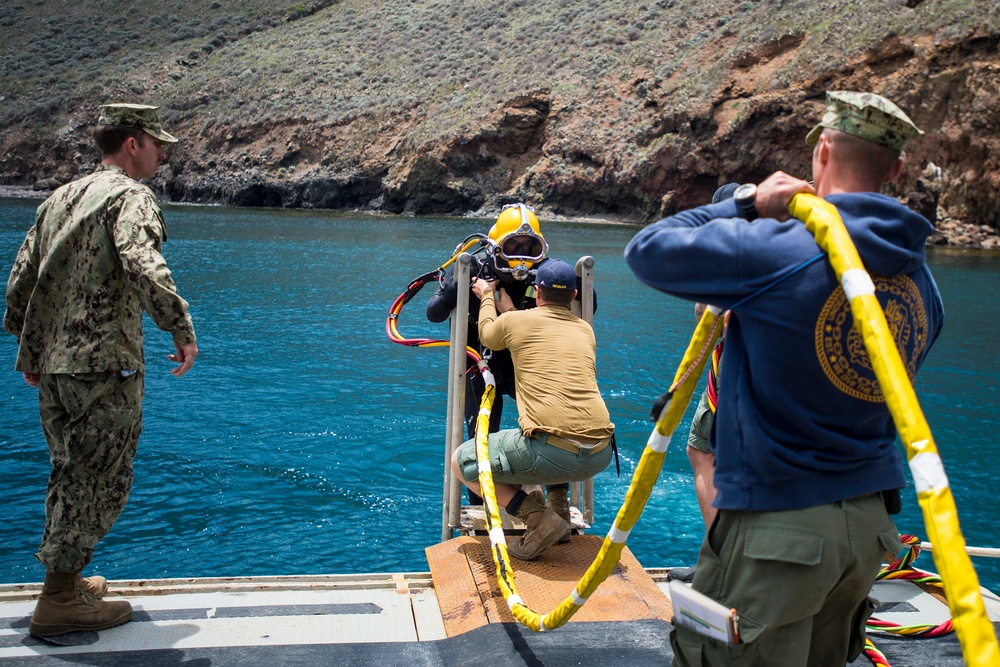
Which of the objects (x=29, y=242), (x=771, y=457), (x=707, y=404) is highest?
(x=29, y=242)

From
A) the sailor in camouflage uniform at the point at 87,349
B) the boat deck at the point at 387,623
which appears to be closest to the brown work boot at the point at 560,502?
the boat deck at the point at 387,623

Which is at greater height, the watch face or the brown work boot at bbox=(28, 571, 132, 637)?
the watch face

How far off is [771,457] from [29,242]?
3.16 meters

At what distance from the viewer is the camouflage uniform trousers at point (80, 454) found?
3539mm

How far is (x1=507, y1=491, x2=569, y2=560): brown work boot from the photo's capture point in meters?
4.62

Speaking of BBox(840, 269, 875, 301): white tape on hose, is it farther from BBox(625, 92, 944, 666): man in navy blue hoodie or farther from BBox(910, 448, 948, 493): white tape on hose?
BBox(910, 448, 948, 493): white tape on hose

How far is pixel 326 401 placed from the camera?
35.8ft

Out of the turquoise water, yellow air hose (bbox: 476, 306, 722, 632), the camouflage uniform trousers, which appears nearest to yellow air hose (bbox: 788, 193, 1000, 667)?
yellow air hose (bbox: 476, 306, 722, 632)

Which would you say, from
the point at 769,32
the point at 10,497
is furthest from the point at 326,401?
the point at 769,32

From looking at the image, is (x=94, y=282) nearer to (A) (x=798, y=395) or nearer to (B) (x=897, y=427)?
(A) (x=798, y=395)

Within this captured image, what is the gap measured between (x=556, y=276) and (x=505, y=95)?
52909mm

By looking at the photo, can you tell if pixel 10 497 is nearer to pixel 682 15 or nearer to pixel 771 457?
pixel 771 457

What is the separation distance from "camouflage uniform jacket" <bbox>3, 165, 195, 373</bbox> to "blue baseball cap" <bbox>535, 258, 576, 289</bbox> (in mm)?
1832

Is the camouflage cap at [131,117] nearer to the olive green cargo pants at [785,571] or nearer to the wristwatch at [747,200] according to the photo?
the wristwatch at [747,200]
